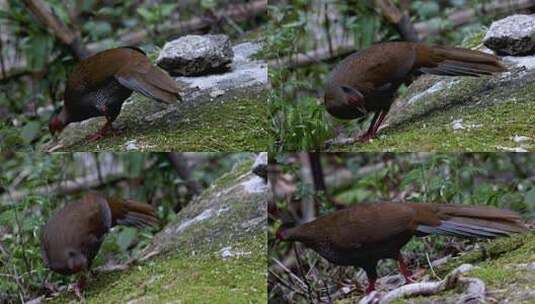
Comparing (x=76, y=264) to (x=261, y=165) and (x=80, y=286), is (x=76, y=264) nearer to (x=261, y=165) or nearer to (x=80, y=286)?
(x=80, y=286)

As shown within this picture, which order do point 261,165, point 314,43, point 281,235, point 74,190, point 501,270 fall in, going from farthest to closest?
1. point 74,190
2. point 314,43
3. point 261,165
4. point 281,235
5. point 501,270

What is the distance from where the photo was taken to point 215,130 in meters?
2.80

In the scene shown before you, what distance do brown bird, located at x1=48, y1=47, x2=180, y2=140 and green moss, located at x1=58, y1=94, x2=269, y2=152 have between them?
98mm

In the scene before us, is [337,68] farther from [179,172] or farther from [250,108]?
[179,172]

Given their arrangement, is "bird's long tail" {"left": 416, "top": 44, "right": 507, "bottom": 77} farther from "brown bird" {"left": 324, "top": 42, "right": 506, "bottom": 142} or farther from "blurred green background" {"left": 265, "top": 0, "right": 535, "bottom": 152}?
"blurred green background" {"left": 265, "top": 0, "right": 535, "bottom": 152}

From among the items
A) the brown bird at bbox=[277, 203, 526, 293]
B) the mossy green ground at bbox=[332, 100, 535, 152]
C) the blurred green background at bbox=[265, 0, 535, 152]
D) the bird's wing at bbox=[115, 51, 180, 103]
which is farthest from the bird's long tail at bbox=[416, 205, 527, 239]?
the bird's wing at bbox=[115, 51, 180, 103]

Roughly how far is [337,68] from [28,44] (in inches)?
60.1

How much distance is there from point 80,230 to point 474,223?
1.17 m

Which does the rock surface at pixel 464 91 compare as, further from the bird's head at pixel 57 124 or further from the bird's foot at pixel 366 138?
the bird's head at pixel 57 124

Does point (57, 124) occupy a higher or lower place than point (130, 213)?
higher

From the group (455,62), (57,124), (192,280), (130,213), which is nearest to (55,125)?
(57,124)

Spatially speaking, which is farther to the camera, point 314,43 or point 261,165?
point 314,43

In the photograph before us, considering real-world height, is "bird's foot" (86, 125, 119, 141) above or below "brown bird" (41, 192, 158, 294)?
above

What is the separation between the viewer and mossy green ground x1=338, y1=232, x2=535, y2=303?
2252mm
